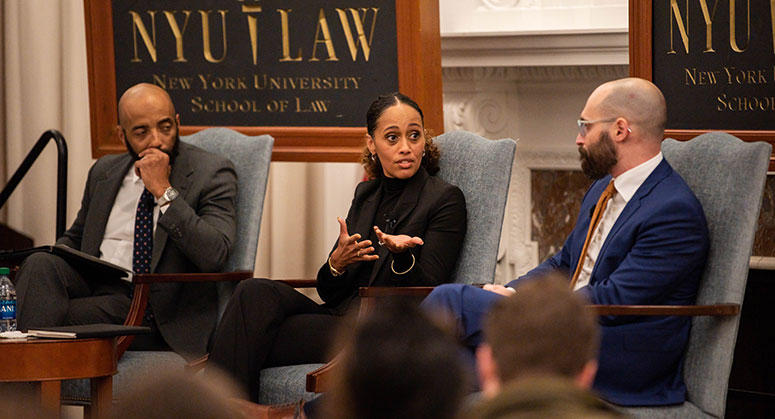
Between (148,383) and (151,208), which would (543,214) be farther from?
(148,383)

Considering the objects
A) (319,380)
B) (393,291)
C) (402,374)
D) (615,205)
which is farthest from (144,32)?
(402,374)

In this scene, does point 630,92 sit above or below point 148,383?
above

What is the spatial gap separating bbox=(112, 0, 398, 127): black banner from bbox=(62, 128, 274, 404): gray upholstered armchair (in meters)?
0.27

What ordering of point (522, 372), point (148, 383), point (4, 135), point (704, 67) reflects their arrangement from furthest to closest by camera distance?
point (4, 135) → point (704, 67) → point (522, 372) → point (148, 383)

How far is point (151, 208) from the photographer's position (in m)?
3.83

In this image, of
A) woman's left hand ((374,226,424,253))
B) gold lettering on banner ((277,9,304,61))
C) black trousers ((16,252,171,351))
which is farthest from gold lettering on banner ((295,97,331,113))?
woman's left hand ((374,226,424,253))

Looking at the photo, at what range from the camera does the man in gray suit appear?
11.6ft

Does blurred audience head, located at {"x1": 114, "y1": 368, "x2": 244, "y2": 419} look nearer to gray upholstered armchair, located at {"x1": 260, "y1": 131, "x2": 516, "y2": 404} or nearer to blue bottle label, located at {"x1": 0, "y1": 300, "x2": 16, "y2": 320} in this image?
gray upholstered armchair, located at {"x1": 260, "y1": 131, "x2": 516, "y2": 404}

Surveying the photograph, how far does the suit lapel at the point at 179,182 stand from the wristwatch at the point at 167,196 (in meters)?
0.02

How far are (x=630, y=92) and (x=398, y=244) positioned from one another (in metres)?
0.80

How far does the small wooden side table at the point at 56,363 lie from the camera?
2936mm

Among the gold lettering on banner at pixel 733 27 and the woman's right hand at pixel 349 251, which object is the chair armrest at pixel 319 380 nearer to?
the woman's right hand at pixel 349 251

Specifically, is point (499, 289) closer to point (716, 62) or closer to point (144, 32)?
point (716, 62)

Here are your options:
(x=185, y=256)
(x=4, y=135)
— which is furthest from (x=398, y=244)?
(x=4, y=135)
